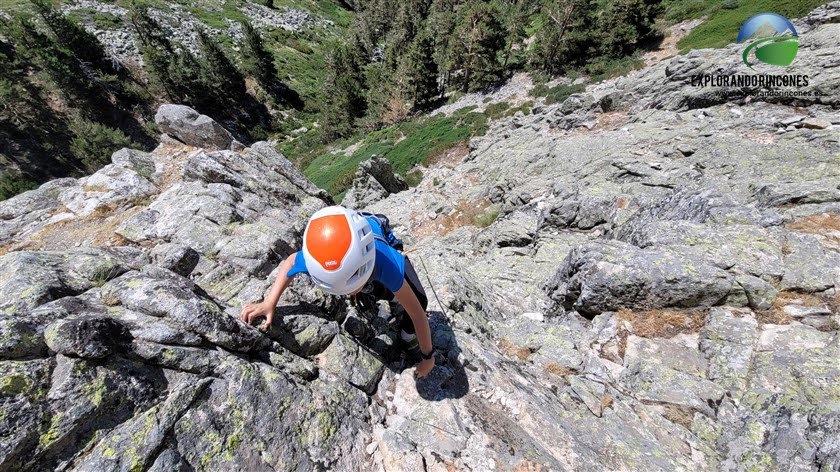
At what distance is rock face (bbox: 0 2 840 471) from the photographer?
3.10 metres

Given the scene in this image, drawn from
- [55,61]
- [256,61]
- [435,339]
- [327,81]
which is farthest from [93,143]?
[435,339]

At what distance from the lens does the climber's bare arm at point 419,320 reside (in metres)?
3.94

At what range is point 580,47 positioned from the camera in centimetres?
3938

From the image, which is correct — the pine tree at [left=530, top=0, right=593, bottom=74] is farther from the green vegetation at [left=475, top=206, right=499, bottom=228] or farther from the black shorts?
the black shorts

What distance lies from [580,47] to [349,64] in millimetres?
39853

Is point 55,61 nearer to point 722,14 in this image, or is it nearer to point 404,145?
point 404,145

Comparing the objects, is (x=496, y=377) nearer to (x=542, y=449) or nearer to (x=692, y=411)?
(x=542, y=449)

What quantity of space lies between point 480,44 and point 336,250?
48.2 m

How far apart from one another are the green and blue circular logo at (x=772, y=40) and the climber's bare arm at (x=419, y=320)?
21.5 m

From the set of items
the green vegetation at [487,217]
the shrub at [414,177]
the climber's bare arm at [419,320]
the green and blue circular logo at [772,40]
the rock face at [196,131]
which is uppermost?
the rock face at [196,131]

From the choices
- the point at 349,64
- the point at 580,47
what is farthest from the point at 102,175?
the point at 349,64

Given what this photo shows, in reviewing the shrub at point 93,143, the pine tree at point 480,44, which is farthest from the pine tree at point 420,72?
the shrub at point 93,143

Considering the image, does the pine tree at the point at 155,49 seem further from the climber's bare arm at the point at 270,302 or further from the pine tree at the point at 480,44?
the climber's bare arm at the point at 270,302

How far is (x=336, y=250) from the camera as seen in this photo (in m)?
3.18
